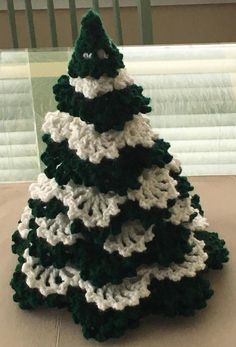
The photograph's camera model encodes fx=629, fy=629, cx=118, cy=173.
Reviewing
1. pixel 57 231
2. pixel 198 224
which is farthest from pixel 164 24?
pixel 57 231

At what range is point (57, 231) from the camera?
0.61m

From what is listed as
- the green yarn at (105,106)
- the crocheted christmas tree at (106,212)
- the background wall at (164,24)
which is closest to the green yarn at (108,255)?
the crocheted christmas tree at (106,212)

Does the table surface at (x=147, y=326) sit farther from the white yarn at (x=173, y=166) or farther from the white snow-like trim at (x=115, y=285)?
the white yarn at (x=173, y=166)

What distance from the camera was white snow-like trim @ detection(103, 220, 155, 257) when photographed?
23.5 inches

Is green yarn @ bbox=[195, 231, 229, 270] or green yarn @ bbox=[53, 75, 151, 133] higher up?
green yarn @ bbox=[53, 75, 151, 133]

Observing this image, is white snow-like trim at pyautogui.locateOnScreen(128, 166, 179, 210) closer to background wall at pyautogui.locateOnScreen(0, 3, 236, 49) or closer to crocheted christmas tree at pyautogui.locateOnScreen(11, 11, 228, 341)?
crocheted christmas tree at pyautogui.locateOnScreen(11, 11, 228, 341)

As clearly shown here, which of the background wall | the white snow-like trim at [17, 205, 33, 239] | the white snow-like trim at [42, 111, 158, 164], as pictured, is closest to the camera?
the white snow-like trim at [42, 111, 158, 164]

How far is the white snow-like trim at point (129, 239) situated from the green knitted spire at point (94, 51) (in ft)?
0.48

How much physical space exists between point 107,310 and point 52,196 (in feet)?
0.40

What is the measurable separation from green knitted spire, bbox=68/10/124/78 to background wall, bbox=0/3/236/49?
1.41 meters

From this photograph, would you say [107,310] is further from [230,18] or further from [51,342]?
[230,18]

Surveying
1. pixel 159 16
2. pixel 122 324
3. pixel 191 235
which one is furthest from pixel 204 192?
pixel 159 16

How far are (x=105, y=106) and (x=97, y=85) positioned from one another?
0.02 m

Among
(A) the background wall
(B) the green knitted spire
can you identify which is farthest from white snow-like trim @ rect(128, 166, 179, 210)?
(A) the background wall
